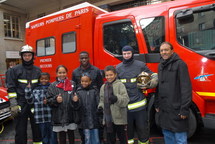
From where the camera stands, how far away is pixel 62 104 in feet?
9.08

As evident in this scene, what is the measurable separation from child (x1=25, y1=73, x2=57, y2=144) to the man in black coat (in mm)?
1817

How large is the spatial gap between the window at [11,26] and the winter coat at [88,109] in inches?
547

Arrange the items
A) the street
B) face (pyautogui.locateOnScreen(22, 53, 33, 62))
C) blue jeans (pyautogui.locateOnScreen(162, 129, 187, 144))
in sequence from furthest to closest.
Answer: the street
face (pyautogui.locateOnScreen(22, 53, 33, 62))
blue jeans (pyautogui.locateOnScreen(162, 129, 187, 144))

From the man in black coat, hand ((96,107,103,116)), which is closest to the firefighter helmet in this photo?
the man in black coat

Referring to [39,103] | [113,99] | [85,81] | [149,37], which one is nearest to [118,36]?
[149,37]

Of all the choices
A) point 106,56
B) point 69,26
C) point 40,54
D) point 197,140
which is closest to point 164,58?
point 106,56

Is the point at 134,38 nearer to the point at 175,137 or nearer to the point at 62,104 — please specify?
the point at 62,104

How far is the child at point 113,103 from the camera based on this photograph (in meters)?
2.50

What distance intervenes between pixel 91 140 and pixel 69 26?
2.61m

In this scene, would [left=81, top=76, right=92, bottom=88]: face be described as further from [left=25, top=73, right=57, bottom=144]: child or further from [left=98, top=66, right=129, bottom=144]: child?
[left=25, top=73, right=57, bottom=144]: child

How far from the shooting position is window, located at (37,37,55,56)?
4.63 meters

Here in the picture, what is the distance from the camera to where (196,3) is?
2.95 metres

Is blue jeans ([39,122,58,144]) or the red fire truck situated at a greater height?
the red fire truck

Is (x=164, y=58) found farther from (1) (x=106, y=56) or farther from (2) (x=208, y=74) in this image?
(1) (x=106, y=56)
